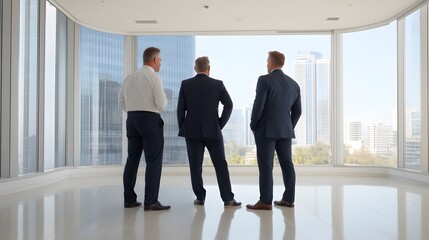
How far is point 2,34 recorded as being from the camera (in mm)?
Answer: 5391

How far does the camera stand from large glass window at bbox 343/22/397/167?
301 inches

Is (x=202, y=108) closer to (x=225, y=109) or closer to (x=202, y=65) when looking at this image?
(x=225, y=109)

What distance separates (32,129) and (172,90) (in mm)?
2970

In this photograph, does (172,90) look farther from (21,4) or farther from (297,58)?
(21,4)

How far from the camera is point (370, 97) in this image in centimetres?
795

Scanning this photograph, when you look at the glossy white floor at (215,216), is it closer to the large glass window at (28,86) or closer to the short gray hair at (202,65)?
the large glass window at (28,86)

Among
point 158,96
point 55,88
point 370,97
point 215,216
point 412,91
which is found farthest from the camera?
point 370,97

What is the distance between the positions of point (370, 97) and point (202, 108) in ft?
16.0

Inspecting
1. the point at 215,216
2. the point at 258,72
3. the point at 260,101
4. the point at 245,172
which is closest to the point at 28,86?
the point at 260,101

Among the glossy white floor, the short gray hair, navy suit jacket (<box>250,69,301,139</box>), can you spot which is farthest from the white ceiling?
the glossy white floor

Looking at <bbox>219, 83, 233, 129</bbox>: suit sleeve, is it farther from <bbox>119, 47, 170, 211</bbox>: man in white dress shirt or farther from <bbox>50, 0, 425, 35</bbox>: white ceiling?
<bbox>50, 0, 425, 35</bbox>: white ceiling

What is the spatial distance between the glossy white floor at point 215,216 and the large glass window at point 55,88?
1465 mm

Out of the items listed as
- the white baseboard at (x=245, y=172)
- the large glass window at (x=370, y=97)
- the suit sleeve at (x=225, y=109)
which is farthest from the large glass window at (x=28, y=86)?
the large glass window at (x=370, y=97)

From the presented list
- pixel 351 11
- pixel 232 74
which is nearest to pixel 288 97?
pixel 351 11
